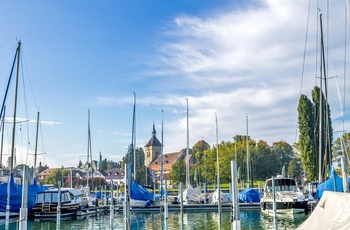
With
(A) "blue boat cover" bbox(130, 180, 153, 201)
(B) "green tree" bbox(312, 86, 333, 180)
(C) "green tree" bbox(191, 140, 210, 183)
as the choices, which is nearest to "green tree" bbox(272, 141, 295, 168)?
(C) "green tree" bbox(191, 140, 210, 183)

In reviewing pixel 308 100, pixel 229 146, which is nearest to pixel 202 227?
pixel 308 100

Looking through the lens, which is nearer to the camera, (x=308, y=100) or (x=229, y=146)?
(x=308, y=100)

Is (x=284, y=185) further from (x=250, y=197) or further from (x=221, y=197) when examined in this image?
(x=221, y=197)

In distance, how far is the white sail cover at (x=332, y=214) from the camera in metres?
8.18

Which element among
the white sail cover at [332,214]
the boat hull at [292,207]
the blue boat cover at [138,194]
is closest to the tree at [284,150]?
the blue boat cover at [138,194]

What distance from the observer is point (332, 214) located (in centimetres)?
886

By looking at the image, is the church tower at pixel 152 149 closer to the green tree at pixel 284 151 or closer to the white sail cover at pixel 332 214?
the green tree at pixel 284 151

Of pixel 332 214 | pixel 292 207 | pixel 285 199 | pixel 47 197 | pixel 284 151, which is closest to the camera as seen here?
pixel 332 214

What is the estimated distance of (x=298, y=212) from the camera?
34.3 meters

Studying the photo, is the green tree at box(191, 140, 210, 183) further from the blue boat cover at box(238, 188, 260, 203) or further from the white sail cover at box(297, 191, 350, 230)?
the white sail cover at box(297, 191, 350, 230)

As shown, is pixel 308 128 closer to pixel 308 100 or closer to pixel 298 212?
pixel 308 100

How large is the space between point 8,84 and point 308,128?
157 feet

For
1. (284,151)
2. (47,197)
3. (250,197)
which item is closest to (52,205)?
(47,197)

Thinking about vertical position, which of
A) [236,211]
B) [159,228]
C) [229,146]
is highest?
[229,146]
